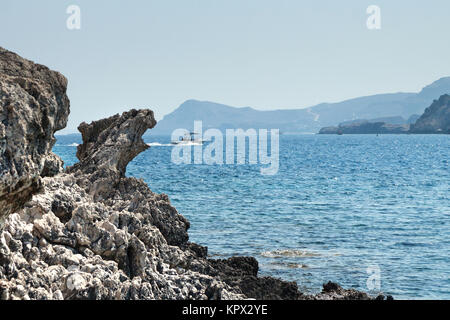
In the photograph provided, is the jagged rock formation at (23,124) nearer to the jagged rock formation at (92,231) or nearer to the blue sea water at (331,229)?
the jagged rock formation at (92,231)

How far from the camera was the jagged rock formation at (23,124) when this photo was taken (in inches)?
305

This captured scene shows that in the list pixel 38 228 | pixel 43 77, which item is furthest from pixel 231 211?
pixel 43 77

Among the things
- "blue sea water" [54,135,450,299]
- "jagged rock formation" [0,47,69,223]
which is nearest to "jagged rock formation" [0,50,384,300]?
"jagged rock formation" [0,47,69,223]

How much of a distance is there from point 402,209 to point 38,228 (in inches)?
1285

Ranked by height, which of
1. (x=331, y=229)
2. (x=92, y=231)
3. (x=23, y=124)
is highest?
(x=23, y=124)

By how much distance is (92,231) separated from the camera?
42.4ft

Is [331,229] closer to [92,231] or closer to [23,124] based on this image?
[92,231]

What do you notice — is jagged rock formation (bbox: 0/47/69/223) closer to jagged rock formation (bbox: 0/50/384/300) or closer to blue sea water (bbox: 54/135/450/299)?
jagged rock formation (bbox: 0/50/384/300)

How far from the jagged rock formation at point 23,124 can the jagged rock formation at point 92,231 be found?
0.06 feet

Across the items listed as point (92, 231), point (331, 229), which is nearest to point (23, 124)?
point (92, 231)

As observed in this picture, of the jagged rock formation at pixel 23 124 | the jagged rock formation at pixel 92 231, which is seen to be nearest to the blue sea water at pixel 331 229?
the jagged rock formation at pixel 92 231

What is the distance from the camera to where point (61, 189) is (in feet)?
47.4

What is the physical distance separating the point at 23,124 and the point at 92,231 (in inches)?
212
